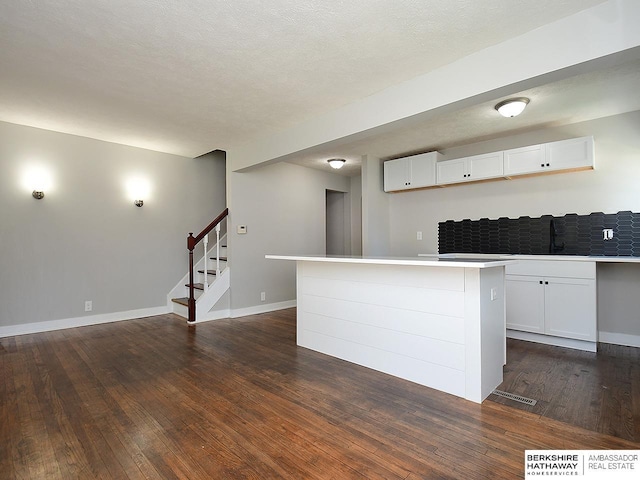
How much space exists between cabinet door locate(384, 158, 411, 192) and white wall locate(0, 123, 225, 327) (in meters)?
3.17

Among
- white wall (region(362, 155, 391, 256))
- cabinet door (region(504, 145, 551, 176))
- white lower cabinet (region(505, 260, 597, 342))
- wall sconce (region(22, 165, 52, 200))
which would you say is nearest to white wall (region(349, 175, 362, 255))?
white wall (region(362, 155, 391, 256))

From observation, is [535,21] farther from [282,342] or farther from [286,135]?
[282,342]

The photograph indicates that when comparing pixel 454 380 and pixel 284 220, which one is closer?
pixel 454 380

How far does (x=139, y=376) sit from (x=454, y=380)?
2568mm

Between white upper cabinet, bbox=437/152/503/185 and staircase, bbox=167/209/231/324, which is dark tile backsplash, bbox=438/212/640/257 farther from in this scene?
staircase, bbox=167/209/231/324

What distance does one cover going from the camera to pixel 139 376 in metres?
2.87

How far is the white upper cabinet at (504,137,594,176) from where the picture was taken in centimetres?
362

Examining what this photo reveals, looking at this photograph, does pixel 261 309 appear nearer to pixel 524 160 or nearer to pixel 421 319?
pixel 421 319

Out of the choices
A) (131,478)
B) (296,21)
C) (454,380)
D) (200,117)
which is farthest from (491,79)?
(131,478)

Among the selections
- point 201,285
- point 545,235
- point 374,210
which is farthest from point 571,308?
point 201,285

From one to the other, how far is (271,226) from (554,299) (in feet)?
13.1

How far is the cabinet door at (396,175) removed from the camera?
5.12 m

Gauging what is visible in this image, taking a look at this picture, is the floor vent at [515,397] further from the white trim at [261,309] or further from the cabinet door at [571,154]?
the white trim at [261,309]

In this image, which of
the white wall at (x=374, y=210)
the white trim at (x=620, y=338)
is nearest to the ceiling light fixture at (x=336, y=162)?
the white wall at (x=374, y=210)
